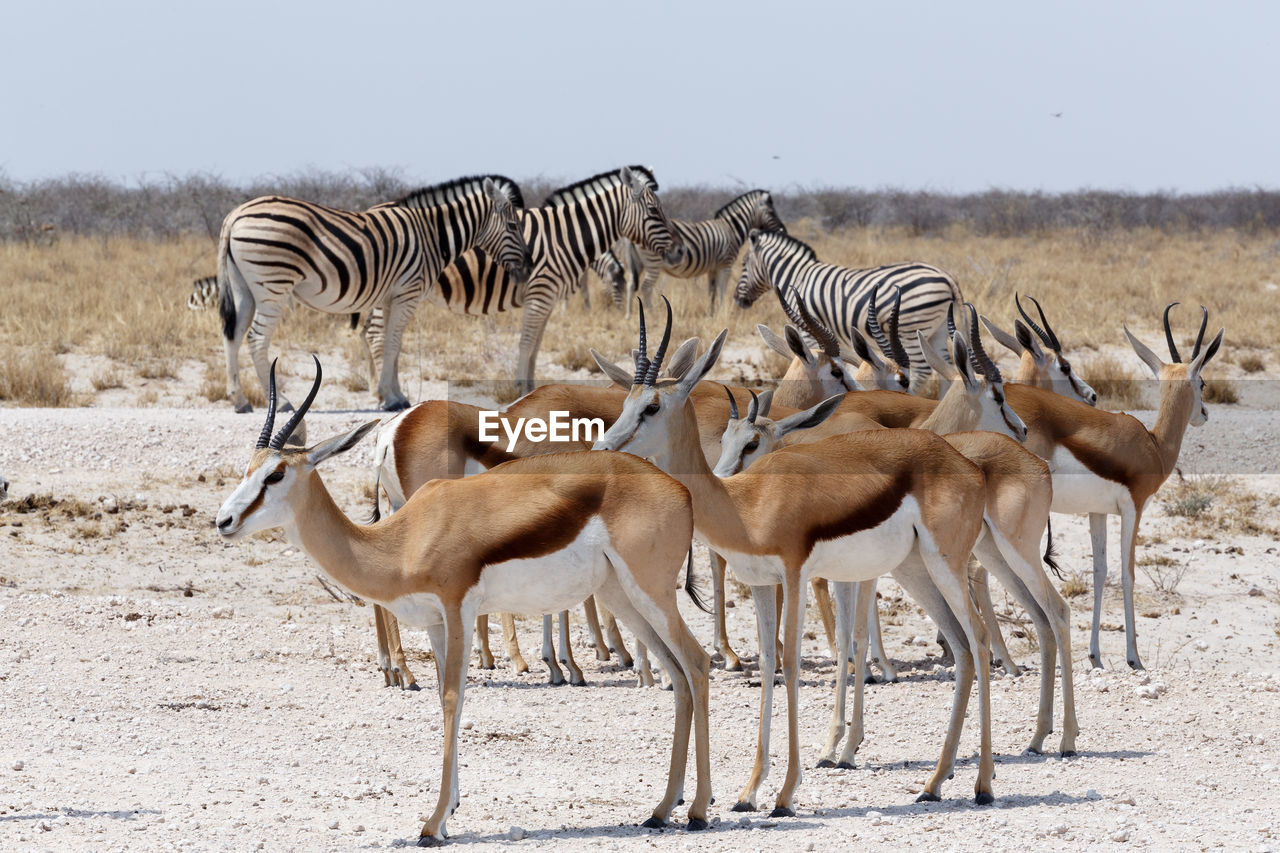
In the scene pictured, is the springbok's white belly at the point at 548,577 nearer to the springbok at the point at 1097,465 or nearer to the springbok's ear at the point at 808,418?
the springbok's ear at the point at 808,418

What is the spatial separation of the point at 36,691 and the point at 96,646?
91 centimetres

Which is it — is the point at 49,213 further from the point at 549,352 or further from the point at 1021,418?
the point at 1021,418

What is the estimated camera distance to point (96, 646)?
841cm

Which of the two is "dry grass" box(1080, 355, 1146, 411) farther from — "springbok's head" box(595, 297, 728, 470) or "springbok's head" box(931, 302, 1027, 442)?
"springbok's head" box(595, 297, 728, 470)

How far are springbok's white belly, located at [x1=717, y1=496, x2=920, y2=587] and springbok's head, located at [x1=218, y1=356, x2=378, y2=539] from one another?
167cm

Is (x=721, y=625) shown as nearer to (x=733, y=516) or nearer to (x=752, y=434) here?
(x=752, y=434)

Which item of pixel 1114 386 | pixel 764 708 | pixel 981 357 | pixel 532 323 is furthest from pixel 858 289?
pixel 764 708

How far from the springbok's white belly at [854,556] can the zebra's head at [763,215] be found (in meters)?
21.7

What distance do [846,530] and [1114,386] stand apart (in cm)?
1182

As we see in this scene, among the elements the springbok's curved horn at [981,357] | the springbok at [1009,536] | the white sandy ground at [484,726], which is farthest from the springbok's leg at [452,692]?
the springbok's curved horn at [981,357]

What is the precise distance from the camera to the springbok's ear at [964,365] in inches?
329

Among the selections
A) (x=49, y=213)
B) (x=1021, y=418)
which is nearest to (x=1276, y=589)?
(x=1021, y=418)

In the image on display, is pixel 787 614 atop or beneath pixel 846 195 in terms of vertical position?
beneath

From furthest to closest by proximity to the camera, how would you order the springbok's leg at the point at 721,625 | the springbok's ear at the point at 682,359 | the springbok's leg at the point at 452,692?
the springbok's leg at the point at 721,625
the springbok's ear at the point at 682,359
the springbok's leg at the point at 452,692
